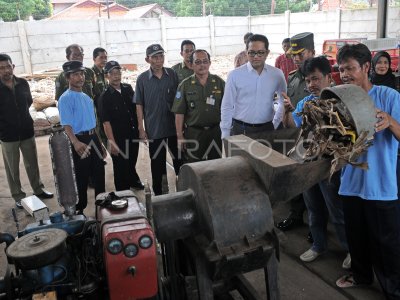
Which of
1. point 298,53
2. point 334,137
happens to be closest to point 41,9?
point 298,53

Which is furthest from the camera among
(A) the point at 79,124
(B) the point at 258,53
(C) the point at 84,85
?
(C) the point at 84,85

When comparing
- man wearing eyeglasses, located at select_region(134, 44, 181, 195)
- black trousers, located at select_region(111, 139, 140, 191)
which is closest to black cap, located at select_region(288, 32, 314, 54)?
man wearing eyeglasses, located at select_region(134, 44, 181, 195)

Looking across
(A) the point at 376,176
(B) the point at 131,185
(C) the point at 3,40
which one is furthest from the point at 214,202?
(C) the point at 3,40

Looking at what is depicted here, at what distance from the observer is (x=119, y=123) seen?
391 centimetres

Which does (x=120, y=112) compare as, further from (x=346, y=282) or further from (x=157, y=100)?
(x=346, y=282)

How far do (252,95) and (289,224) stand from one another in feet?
3.85

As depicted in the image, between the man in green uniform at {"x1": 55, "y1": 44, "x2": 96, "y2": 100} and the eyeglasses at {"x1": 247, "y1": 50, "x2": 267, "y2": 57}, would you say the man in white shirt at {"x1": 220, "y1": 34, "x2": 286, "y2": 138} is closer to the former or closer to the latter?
the eyeglasses at {"x1": 247, "y1": 50, "x2": 267, "y2": 57}

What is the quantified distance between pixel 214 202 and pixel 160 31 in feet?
50.8

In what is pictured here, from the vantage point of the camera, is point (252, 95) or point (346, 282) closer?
point (346, 282)

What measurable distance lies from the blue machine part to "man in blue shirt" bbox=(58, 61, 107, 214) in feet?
4.60

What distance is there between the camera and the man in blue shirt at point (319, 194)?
252cm

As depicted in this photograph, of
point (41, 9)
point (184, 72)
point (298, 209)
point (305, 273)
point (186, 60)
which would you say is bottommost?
point (305, 273)

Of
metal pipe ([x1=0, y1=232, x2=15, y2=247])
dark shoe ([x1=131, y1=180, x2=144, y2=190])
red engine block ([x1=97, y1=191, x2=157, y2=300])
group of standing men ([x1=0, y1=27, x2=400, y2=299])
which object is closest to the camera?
red engine block ([x1=97, y1=191, x2=157, y2=300])

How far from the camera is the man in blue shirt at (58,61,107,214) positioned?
11.2 ft
